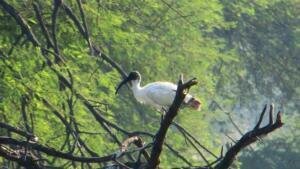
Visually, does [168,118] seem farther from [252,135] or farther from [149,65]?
[149,65]

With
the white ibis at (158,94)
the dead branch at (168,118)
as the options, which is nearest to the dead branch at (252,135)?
the dead branch at (168,118)

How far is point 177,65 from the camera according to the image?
661 inches

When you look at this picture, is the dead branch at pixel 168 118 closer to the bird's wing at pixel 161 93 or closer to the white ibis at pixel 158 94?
the white ibis at pixel 158 94

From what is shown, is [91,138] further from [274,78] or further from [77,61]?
[274,78]

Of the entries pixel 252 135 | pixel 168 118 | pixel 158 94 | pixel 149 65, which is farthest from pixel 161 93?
pixel 168 118

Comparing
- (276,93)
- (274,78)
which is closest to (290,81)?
(274,78)

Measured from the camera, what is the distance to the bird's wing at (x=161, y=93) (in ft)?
40.4

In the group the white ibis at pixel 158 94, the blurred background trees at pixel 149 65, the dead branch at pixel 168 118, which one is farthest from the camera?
the white ibis at pixel 158 94

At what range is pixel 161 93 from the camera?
12.3m

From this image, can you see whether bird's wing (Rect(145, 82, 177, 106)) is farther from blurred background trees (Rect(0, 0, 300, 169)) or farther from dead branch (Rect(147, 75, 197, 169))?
dead branch (Rect(147, 75, 197, 169))

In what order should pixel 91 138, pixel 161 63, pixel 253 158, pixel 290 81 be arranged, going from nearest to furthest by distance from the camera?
pixel 91 138
pixel 161 63
pixel 290 81
pixel 253 158

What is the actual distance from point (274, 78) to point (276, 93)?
2.73 meters

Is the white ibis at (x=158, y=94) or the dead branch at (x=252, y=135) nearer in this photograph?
the dead branch at (x=252, y=135)

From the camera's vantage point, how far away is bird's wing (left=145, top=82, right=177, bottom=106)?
1230 centimetres
